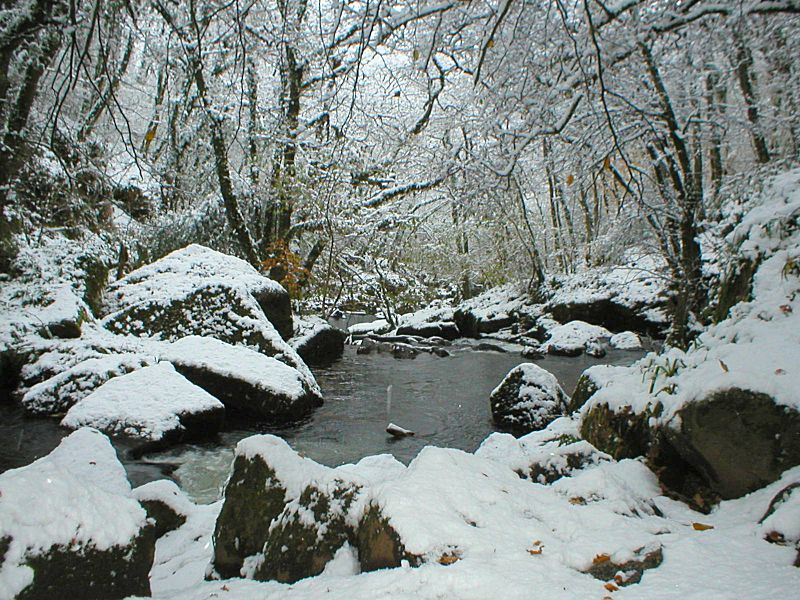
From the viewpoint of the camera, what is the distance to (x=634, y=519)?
2254 mm

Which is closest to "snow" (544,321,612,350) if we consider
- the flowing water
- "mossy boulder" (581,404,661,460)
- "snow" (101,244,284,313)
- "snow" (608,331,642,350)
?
"snow" (608,331,642,350)

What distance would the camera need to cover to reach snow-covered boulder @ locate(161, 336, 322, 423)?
6098 mm

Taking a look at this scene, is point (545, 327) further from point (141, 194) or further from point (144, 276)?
point (141, 194)

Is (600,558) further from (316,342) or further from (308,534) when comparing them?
(316,342)

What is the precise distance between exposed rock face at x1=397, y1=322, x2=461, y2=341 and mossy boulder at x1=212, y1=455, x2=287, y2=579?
41.5 ft

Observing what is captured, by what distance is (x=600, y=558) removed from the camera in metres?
1.89

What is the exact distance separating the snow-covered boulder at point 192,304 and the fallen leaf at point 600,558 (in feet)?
19.6

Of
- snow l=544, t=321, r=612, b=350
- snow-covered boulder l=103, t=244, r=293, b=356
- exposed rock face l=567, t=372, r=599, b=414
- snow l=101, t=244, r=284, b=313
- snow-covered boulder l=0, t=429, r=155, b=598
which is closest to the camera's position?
snow-covered boulder l=0, t=429, r=155, b=598

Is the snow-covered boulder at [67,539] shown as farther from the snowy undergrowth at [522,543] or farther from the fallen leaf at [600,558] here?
the fallen leaf at [600,558]

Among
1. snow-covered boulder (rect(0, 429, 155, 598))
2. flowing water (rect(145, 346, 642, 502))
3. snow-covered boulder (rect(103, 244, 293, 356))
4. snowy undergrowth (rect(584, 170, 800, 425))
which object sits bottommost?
flowing water (rect(145, 346, 642, 502))

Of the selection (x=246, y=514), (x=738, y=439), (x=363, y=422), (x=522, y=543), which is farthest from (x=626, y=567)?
(x=363, y=422)

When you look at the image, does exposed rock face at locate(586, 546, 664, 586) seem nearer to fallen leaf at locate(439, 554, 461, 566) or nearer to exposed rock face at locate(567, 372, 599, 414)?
fallen leaf at locate(439, 554, 461, 566)

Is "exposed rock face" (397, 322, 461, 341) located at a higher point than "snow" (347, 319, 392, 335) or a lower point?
lower

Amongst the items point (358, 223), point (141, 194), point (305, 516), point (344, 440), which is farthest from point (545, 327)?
point (305, 516)
